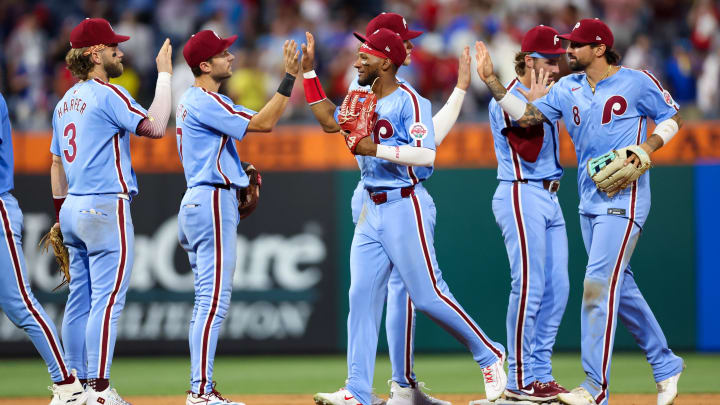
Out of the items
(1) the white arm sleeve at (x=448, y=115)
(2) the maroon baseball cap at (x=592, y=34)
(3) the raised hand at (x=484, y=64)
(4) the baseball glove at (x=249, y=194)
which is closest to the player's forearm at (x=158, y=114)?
(4) the baseball glove at (x=249, y=194)

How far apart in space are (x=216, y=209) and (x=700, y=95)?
8040 mm

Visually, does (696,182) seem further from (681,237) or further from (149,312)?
(149,312)

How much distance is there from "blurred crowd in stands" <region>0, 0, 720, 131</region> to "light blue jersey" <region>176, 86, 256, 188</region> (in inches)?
213

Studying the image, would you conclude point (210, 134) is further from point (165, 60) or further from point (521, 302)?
point (521, 302)

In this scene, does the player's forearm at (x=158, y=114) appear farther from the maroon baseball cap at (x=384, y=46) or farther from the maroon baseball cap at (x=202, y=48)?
the maroon baseball cap at (x=384, y=46)

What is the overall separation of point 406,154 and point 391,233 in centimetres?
48

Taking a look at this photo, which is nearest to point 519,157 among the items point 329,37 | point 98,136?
point 98,136

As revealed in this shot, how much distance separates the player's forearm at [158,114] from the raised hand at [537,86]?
233cm

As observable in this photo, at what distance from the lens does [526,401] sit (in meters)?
6.42

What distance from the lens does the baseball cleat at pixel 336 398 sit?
589 centimetres

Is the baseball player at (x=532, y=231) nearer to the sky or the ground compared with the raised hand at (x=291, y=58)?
nearer to the ground

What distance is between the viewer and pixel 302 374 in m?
8.89

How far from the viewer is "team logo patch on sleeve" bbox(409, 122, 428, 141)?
5.93 meters

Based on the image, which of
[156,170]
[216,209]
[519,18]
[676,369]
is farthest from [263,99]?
[676,369]
